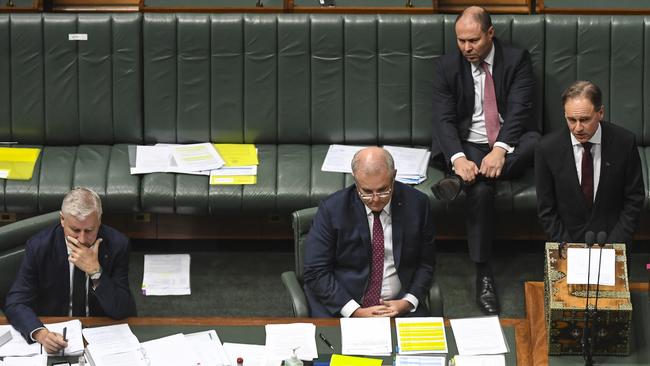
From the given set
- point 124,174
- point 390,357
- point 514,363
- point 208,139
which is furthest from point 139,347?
point 208,139

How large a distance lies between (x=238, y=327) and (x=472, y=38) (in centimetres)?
242

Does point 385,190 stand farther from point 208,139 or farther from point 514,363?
point 208,139

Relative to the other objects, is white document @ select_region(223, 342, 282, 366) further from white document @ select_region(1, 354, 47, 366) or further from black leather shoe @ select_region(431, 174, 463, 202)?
black leather shoe @ select_region(431, 174, 463, 202)

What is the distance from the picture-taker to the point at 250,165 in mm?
6547

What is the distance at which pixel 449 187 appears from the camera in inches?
243

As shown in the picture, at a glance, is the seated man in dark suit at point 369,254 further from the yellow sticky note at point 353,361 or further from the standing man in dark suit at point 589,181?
the standing man in dark suit at point 589,181

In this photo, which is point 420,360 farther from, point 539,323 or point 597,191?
point 597,191

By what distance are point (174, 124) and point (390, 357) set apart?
9.42ft

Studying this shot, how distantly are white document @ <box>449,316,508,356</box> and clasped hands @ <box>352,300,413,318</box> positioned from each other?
417mm

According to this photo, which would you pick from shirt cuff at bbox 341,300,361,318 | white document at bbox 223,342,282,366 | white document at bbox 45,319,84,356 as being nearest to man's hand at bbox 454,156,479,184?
shirt cuff at bbox 341,300,361,318

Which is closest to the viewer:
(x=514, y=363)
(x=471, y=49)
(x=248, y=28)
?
(x=514, y=363)

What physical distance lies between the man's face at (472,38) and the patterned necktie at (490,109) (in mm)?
121

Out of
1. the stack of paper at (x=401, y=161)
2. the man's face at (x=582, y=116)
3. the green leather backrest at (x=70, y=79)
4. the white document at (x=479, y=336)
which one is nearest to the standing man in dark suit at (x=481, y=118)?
the stack of paper at (x=401, y=161)

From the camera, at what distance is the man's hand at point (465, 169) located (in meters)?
6.22
